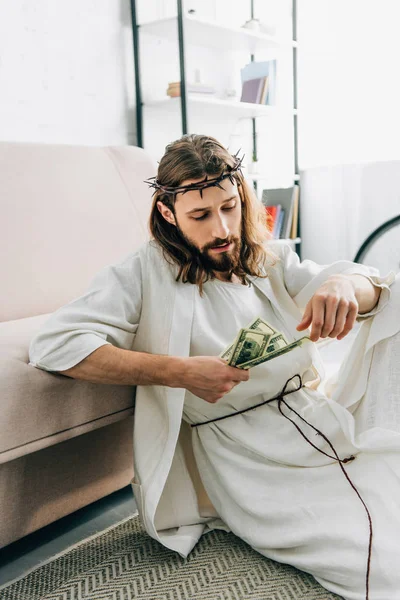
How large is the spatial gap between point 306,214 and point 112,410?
316cm

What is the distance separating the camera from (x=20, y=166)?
1984 mm

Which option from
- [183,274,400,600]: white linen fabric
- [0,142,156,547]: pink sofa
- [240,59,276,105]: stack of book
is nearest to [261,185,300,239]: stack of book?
[240,59,276,105]: stack of book

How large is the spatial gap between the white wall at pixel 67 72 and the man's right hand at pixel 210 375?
1800mm

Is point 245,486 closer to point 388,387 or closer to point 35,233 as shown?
point 388,387

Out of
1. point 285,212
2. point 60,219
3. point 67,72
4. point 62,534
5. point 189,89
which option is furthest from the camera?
point 285,212

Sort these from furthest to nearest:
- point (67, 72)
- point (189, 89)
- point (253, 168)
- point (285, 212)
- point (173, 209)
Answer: point (285, 212)
point (253, 168)
point (189, 89)
point (67, 72)
point (173, 209)

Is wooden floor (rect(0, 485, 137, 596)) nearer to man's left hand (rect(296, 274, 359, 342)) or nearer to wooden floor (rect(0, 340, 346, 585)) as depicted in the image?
wooden floor (rect(0, 340, 346, 585))

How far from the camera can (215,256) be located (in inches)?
55.4

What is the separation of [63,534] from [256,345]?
79 centimetres

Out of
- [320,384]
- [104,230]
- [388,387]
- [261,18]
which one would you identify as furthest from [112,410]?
[261,18]

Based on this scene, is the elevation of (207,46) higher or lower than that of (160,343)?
higher

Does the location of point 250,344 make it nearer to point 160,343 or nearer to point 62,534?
point 160,343

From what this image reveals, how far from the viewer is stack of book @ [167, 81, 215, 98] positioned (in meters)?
3.15

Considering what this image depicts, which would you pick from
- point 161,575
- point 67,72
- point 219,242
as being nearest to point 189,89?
point 67,72
